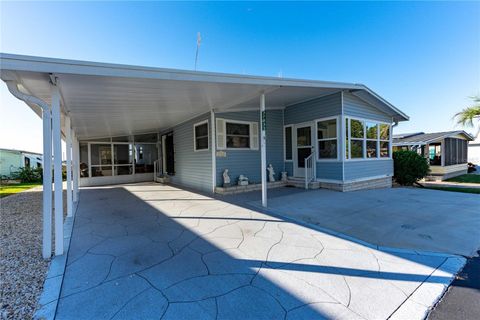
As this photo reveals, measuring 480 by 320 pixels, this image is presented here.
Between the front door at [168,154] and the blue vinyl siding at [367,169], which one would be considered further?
the front door at [168,154]

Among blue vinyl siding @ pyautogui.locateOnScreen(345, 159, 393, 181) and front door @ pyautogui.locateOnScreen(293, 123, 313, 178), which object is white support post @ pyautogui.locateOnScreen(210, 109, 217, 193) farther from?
blue vinyl siding @ pyautogui.locateOnScreen(345, 159, 393, 181)

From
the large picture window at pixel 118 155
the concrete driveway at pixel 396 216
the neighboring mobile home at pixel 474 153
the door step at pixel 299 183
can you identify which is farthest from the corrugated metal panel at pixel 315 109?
the neighboring mobile home at pixel 474 153

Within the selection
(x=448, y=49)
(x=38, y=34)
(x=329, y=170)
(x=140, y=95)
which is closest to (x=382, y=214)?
(x=329, y=170)

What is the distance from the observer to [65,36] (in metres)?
5.01

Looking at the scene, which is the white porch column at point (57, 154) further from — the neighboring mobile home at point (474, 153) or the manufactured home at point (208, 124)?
the neighboring mobile home at point (474, 153)

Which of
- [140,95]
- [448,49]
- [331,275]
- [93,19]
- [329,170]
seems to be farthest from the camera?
[448,49]

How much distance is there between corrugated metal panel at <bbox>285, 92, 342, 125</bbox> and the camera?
7078mm

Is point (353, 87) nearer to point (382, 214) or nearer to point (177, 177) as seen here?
point (382, 214)

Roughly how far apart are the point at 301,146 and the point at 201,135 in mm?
3845

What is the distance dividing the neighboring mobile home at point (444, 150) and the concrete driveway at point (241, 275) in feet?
49.9

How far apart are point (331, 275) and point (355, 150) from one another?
6.31 meters

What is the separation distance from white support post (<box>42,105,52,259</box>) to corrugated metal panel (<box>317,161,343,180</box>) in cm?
717

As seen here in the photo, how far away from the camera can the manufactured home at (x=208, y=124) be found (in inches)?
121

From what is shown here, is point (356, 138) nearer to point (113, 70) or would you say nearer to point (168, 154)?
point (113, 70)
